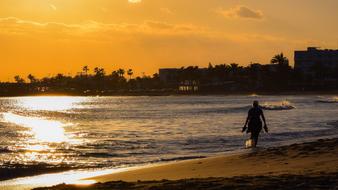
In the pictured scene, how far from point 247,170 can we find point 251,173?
0.84 metres

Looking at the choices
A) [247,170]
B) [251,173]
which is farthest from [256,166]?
[251,173]

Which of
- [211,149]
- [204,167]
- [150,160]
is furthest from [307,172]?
[211,149]

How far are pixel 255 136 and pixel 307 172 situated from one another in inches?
337

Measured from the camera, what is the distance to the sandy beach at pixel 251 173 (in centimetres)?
1075

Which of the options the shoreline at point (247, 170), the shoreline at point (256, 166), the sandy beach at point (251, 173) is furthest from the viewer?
the shoreline at point (256, 166)

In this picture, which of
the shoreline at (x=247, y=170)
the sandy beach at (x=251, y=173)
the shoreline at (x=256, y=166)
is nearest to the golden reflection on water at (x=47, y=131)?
the shoreline at (x=256, y=166)

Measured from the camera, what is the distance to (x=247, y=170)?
13734mm

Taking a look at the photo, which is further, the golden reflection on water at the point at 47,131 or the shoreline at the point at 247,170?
the golden reflection on water at the point at 47,131

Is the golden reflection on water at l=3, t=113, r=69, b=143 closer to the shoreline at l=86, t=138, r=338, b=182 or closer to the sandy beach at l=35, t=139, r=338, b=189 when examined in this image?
the shoreline at l=86, t=138, r=338, b=182

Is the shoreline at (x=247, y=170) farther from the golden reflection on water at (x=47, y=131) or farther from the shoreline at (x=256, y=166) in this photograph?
the golden reflection on water at (x=47, y=131)

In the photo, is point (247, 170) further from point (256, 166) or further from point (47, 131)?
point (47, 131)

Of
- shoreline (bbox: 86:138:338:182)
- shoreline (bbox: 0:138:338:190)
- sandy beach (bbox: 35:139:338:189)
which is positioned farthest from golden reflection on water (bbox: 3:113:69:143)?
sandy beach (bbox: 35:139:338:189)

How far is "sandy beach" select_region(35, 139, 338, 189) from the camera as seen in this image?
1075cm

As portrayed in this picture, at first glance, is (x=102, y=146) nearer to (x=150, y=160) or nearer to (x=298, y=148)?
(x=150, y=160)
